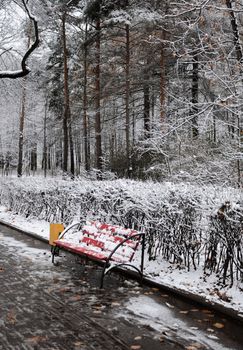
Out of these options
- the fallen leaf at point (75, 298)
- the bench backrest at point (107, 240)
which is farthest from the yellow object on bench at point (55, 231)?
the fallen leaf at point (75, 298)

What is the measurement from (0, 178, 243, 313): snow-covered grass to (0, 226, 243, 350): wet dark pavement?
0.61 metres

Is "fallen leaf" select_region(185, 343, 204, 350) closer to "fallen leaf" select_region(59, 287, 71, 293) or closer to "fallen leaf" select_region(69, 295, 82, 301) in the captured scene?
"fallen leaf" select_region(69, 295, 82, 301)

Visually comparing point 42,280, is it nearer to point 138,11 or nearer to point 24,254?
point 24,254

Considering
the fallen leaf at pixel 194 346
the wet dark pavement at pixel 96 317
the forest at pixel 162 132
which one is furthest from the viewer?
the forest at pixel 162 132

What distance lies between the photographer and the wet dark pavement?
432 centimetres

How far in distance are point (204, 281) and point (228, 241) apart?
0.88 meters

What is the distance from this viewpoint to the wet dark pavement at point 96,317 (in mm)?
4316

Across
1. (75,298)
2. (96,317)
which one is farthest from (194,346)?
(75,298)

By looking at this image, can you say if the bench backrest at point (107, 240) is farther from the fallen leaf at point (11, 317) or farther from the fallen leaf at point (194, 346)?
the fallen leaf at point (194, 346)

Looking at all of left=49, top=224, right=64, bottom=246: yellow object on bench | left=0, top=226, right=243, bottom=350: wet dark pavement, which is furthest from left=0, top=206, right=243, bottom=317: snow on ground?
left=49, top=224, right=64, bottom=246: yellow object on bench

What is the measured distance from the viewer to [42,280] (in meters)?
6.80

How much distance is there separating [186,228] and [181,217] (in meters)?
0.22

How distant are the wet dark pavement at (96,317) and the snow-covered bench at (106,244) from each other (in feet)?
1.29

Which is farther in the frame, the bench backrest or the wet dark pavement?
the bench backrest
